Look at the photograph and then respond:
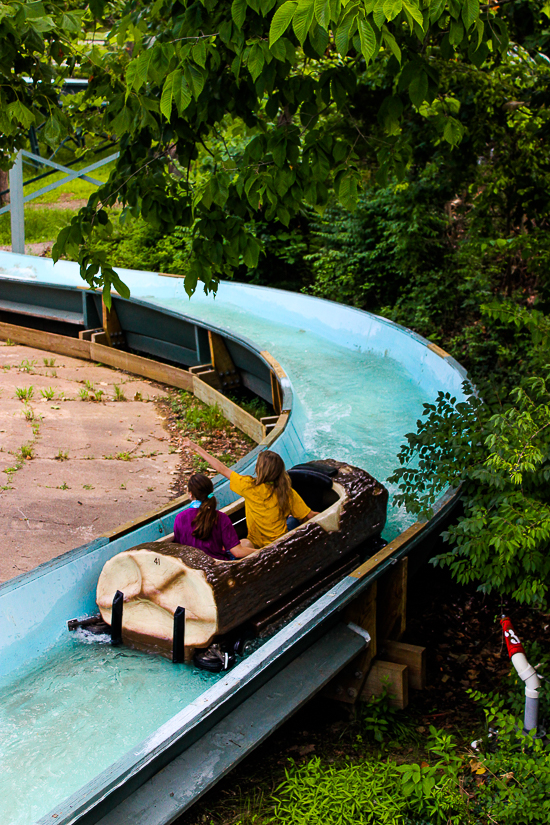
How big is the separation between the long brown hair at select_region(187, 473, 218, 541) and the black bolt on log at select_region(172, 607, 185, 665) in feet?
1.51

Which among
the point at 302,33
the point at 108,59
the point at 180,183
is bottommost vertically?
the point at 180,183

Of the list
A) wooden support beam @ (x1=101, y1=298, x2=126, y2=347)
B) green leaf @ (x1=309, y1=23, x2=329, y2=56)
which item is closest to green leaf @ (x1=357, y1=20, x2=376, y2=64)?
green leaf @ (x1=309, y1=23, x2=329, y2=56)

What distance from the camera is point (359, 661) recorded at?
375 cm

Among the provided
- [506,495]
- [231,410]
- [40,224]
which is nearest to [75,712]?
[506,495]

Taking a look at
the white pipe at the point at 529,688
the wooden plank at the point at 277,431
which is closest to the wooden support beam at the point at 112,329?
the wooden plank at the point at 277,431

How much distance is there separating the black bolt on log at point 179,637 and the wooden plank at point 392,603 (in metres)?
1.23

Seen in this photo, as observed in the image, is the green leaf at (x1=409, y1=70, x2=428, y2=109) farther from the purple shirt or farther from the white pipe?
the white pipe

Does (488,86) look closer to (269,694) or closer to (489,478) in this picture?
(489,478)

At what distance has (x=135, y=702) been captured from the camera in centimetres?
314

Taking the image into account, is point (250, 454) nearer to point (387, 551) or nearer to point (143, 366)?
point (387, 551)

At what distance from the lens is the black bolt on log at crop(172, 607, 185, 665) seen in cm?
324

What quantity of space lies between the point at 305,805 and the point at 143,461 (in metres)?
4.27

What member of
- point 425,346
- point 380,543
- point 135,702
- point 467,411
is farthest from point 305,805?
point 425,346

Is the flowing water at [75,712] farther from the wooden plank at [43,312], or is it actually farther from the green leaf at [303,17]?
the wooden plank at [43,312]
